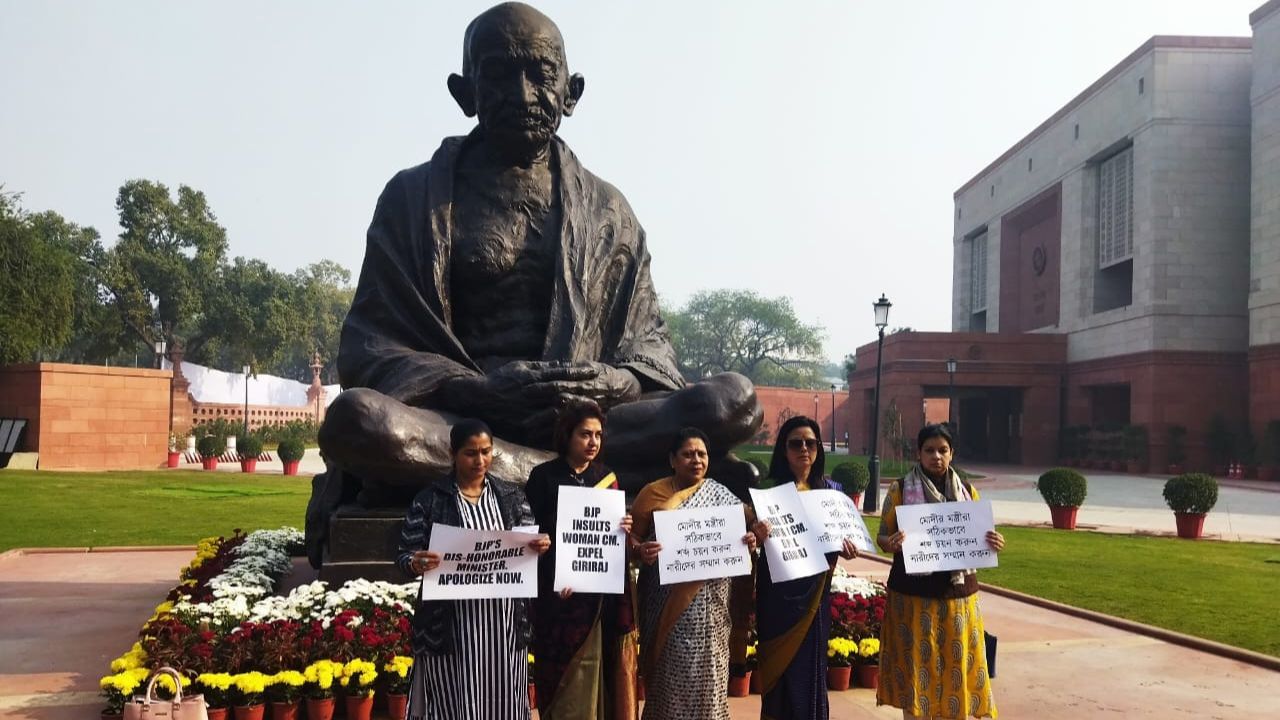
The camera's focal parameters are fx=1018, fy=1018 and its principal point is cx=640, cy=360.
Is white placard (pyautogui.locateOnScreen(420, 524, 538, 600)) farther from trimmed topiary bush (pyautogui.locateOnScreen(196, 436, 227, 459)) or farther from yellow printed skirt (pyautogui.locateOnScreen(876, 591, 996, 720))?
trimmed topiary bush (pyautogui.locateOnScreen(196, 436, 227, 459))

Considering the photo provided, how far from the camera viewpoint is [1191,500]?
13.1 meters

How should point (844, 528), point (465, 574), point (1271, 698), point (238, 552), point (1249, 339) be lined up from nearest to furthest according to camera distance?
point (465, 574) → point (844, 528) → point (1271, 698) → point (238, 552) → point (1249, 339)

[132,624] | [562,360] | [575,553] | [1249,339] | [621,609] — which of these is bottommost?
[132,624]

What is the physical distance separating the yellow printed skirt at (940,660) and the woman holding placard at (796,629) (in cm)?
44

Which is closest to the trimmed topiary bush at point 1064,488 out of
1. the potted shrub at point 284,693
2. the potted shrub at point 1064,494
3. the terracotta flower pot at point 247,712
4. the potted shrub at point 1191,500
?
the potted shrub at point 1064,494

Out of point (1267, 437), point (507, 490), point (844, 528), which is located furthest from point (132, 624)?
point (1267, 437)

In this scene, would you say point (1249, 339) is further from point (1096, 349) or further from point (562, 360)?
point (562, 360)

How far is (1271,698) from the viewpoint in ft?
16.4

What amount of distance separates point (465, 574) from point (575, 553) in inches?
13.9

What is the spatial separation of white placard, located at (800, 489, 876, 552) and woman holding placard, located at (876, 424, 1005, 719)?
0.23m

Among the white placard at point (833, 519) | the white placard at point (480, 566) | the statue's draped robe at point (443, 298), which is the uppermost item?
the statue's draped robe at point (443, 298)

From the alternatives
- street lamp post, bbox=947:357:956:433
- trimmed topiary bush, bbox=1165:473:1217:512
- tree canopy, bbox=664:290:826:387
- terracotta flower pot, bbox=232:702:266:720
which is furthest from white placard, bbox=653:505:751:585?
tree canopy, bbox=664:290:826:387

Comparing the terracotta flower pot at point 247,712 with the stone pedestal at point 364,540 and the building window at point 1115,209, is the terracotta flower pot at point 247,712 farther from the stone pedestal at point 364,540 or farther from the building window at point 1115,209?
→ the building window at point 1115,209

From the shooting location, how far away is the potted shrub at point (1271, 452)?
24938 millimetres
